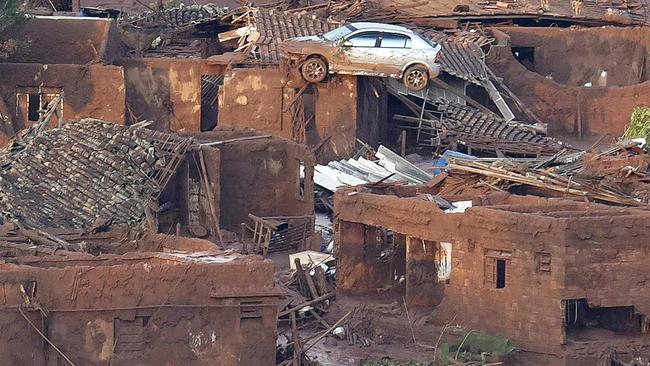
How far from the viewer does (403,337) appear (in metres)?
31.9

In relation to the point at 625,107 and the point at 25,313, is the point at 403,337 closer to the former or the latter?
the point at 25,313

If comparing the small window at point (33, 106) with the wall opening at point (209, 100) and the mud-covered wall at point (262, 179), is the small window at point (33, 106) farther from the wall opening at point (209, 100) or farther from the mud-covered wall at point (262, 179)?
the mud-covered wall at point (262, 179)

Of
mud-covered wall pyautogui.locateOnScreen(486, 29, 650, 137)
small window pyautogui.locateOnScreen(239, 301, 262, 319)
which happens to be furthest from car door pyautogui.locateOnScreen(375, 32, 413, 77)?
small window pyautogui.locateOnScreen(239, 301, 262, 319)

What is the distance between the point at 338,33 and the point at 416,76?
5.39 ft

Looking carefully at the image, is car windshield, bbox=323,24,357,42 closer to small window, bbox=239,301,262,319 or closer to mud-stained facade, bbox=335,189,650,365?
mud-stained facade, bbox=335,189,650,365

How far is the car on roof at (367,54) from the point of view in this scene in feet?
142

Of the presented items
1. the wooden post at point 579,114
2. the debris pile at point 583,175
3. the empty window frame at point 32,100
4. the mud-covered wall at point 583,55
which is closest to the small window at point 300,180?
the debris pile at point 583,175

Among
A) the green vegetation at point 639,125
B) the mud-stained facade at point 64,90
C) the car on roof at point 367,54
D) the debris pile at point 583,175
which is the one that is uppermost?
the car on roof at point 367,54

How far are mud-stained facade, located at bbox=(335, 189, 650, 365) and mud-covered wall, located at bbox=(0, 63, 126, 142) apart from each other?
11.8 m

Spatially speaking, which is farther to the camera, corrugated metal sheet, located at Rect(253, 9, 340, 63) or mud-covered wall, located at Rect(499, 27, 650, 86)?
mud-covered wall, located at Rect(499, 27, 650, 86)

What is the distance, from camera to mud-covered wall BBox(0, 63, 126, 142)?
42.8 metres

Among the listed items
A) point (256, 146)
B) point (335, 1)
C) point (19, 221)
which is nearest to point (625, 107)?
point (335, 1)

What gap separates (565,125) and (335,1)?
5.71 metres

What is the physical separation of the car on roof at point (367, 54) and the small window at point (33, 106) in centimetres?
455
